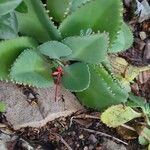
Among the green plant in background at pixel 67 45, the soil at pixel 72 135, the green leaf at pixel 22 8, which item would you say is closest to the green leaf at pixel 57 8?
the green plant in background at pixel 67 45

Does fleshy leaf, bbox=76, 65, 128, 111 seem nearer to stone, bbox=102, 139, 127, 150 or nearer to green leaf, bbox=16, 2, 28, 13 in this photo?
stone, bbox=102, 139, 127, 150

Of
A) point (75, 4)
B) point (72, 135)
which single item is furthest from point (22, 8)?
point (72, 135)

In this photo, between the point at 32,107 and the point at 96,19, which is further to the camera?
the point at 32,107

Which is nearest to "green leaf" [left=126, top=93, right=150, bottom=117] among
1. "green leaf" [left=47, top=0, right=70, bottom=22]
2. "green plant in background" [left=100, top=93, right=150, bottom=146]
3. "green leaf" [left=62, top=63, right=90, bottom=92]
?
"green plant in background" [left=100, top=93, right=150, bottom=146]

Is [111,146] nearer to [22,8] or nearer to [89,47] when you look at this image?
[89,47]

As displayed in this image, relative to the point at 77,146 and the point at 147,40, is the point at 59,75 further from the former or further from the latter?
the point at 147,40

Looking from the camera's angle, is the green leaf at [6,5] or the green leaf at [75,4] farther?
the green leaf at [75,4]

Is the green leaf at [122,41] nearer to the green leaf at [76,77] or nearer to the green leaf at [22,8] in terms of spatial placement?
the green leaf at [76,77]
